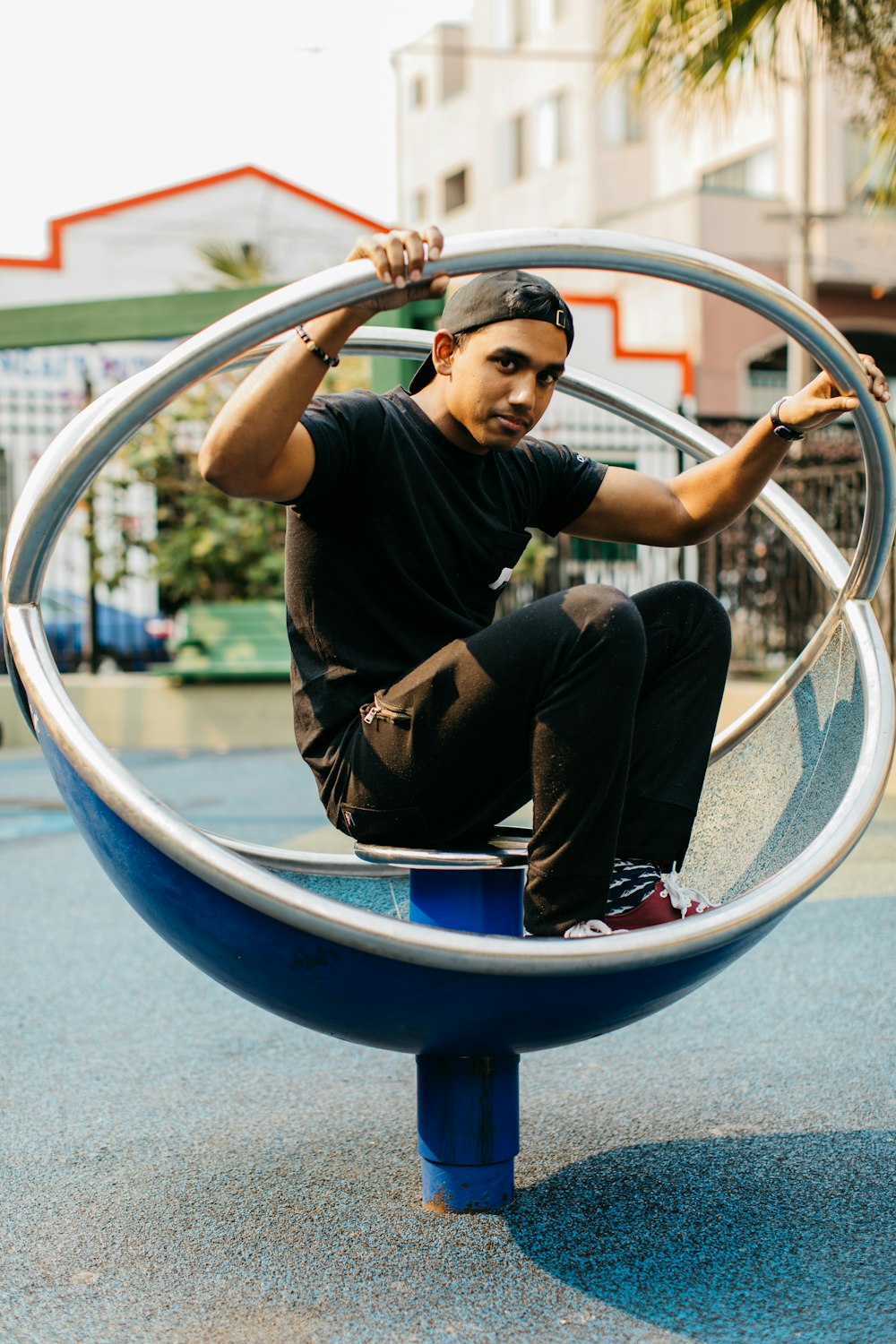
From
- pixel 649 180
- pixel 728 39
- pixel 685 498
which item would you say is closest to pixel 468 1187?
pixel 685 498

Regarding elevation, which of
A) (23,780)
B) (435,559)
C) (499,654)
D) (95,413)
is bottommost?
(23,780)

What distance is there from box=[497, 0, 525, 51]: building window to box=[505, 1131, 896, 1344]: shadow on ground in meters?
32.8

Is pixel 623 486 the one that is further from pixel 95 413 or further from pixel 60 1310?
pixel 60 1310

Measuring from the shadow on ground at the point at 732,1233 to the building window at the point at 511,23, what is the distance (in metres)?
32.8

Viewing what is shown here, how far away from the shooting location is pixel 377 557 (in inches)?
77.9

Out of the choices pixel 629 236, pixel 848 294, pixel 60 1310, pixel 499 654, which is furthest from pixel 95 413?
pixel 848 294

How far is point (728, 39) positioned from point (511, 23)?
28954mm

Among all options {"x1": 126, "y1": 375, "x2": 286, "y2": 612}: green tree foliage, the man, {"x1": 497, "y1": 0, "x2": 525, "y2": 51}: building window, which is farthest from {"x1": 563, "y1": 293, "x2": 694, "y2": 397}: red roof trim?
{"x1": 497, "y1": 0, "x2": 525, "y2": 51}: building window

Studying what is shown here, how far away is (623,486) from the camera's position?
243 cm

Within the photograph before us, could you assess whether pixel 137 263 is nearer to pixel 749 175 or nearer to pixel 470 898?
pixel 749 175

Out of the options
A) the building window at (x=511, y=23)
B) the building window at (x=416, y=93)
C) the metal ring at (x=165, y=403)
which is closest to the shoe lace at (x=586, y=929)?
the metal ring at (x=165, y=403)

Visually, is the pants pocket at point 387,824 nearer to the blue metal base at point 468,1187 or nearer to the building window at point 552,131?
the blue metal base at point 468,1187

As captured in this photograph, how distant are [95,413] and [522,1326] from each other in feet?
4.46

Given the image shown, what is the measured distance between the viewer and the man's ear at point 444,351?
78.7 inches
